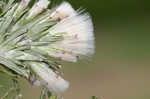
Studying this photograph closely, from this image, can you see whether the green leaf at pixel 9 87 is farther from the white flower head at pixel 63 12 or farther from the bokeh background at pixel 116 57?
the bokeh background at pixel 116 57

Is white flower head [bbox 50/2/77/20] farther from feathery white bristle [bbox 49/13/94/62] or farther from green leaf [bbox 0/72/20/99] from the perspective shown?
green leaf [bbox 0/72/20/99]

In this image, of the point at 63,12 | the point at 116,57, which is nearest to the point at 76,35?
the point at 63,12

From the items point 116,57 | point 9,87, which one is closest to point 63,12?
point 9,87

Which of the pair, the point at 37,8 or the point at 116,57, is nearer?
the point at 37,8

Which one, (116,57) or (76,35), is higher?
(116,57)

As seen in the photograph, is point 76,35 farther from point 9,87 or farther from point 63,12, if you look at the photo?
point 9,87

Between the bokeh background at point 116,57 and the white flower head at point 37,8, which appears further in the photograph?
the bokeh background at point 116,57

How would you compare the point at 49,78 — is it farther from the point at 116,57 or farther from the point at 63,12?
the point at 116,57

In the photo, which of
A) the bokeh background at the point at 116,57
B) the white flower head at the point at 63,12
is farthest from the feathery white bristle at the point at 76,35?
the bokeh background at the point at 116,57

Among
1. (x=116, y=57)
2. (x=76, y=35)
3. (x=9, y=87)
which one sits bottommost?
(x=9, y=87)
